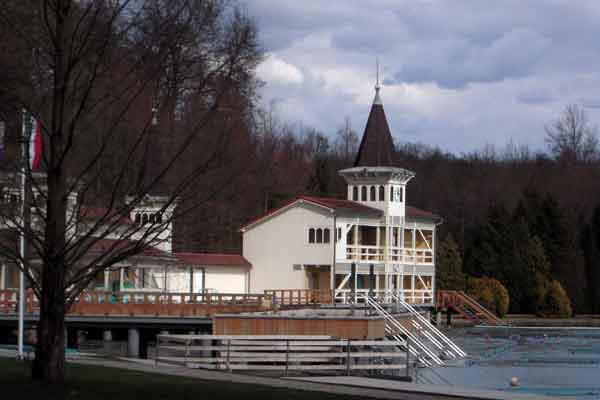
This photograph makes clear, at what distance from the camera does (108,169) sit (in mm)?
16594

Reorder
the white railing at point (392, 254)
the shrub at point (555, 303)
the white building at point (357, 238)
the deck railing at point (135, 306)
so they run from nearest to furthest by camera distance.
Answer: the deck railing at point (135, 306)
the white building at point (357, 238)
the white railing at point (392, 254)
the shrub at point (555, 303)

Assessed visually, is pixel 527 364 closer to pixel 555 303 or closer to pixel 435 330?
pixel 435 330

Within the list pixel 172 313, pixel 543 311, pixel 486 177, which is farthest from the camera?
pixel 486 177

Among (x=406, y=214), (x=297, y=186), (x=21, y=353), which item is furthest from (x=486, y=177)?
(x=21, y=353)

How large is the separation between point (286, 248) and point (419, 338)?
16071mm

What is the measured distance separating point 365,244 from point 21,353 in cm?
3870

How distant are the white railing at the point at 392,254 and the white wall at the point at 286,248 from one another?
1.93 metres

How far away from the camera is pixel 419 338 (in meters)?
46.2

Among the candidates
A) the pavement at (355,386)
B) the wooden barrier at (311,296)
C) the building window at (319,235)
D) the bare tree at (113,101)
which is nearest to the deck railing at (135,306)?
the wooden barrier at (311,296)

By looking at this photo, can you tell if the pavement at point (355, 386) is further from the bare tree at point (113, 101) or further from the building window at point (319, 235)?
Answer: the building window at point (319, 235)

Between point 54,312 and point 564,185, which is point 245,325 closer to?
point 54,312

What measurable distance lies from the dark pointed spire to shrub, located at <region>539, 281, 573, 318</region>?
20863 millimetres

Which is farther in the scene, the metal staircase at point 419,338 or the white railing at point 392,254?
the white railing at point 392,254

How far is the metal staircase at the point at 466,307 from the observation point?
235 feet
